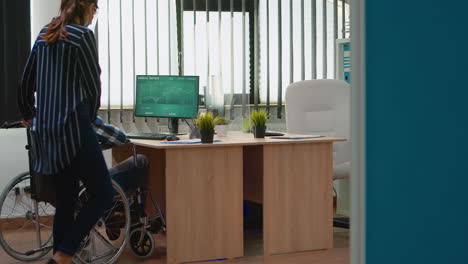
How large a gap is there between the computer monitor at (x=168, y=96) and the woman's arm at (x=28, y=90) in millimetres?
1471

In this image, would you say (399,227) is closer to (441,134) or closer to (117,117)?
(441,134)

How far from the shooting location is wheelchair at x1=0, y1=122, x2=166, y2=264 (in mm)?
3408

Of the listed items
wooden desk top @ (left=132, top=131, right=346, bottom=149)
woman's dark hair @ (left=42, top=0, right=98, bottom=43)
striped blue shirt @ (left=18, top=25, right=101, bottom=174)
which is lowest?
wooden desk top @ (left=132, top=131, right=346, bottom=149)

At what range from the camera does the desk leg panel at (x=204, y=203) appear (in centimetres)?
354

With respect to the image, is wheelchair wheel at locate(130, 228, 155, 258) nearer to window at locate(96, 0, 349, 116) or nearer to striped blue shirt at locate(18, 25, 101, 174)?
striped blue shirt at locate(18, 25, 101, 174)

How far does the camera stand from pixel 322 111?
4.61 m

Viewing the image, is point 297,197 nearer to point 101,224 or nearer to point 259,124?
point 259,124

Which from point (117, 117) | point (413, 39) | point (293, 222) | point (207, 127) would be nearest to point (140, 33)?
point (117, 117)

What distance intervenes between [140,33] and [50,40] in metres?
2.26

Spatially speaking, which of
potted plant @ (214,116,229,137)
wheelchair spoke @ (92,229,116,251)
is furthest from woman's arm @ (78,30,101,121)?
potted plant @ (214,116,229,137)

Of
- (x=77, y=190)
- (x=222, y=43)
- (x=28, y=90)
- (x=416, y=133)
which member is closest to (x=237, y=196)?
(x=77, y=190)

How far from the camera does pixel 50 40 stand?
9.37 feet

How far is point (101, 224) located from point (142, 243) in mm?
350

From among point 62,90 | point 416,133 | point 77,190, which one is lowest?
point 77,190
